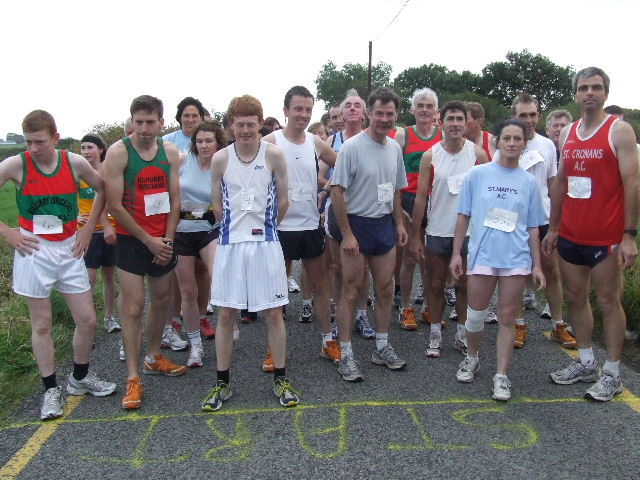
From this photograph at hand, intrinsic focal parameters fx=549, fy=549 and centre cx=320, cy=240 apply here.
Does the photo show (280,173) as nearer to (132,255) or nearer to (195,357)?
(132,255)

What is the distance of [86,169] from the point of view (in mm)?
3863

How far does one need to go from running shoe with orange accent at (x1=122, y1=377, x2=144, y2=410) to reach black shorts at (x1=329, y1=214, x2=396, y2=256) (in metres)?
1.96

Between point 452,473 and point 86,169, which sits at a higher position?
point 86,169

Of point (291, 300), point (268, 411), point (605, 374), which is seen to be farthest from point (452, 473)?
point (291, 300)

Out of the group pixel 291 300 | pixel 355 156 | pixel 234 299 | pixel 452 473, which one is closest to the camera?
pixel 452 473

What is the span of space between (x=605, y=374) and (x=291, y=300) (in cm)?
373

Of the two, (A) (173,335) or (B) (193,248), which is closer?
(B) (193,248)

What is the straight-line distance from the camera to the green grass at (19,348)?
4.09 m

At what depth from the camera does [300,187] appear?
4.53 metres

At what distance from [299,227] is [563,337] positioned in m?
2.61

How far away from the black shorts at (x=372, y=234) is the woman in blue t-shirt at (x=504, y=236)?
0.67m

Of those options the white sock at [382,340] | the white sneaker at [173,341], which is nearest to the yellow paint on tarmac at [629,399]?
the white sock at [382,340]

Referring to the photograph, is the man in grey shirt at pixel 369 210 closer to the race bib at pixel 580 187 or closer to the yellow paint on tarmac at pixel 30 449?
the race bib at pixel 580 187

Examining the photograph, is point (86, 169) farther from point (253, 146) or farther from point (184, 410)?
point (184, 410)
